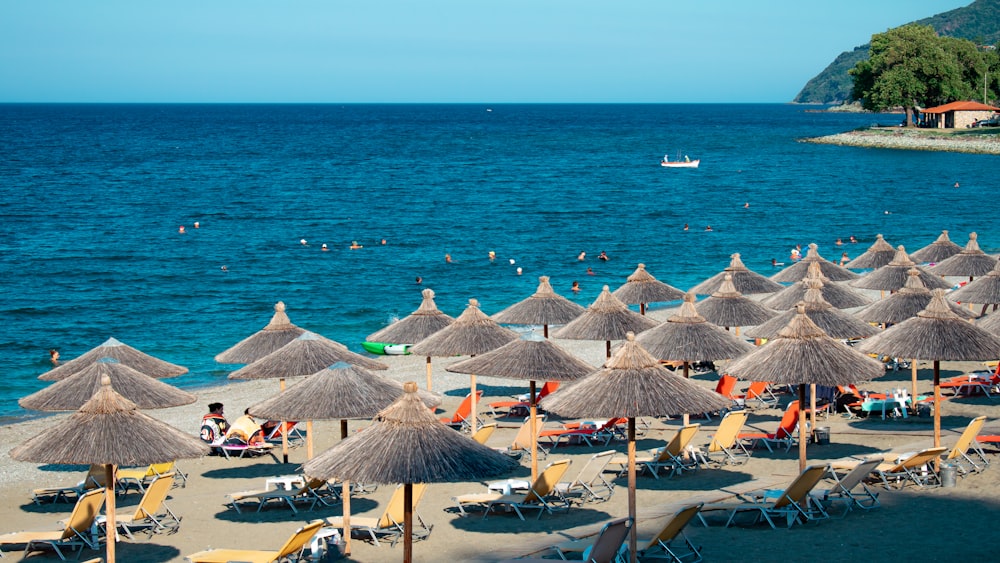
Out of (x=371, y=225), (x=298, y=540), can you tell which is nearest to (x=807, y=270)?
(x=298, y=540)

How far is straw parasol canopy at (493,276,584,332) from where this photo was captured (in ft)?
60.2

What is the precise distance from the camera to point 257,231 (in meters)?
52.9

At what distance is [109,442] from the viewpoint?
1041 cm

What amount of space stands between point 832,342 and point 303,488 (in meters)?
6.64

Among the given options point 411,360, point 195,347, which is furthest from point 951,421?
point 195,347

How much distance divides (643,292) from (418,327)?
5.05 meters

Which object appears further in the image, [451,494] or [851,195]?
[851,195]

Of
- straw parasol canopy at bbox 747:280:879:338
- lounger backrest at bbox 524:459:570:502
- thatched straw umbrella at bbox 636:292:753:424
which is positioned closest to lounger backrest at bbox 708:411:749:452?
thatched straw umbrella at bbox 636:292:753:424

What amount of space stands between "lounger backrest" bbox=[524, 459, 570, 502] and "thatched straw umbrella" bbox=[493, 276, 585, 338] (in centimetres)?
591

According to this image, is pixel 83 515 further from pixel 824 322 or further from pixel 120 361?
pixel 824 322

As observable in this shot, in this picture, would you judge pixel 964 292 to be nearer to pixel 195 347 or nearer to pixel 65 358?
pixel 195 347

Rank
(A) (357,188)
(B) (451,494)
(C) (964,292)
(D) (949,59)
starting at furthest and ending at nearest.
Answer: (D) (949,59)
(A) (357,188)
(C) (964,292)
(B) (451,494)

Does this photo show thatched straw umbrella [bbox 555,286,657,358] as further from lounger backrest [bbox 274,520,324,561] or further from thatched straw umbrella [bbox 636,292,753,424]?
lounger backrest [bbox 274,520,324,561]

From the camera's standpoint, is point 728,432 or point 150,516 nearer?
point 150,516
